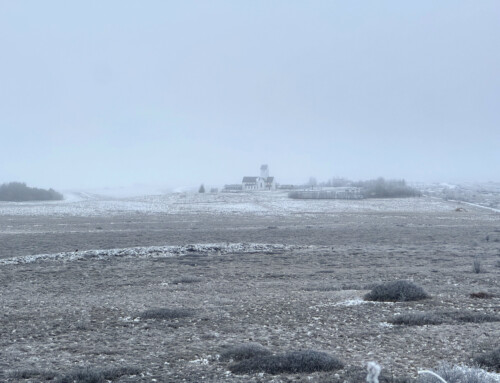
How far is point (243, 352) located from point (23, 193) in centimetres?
11099

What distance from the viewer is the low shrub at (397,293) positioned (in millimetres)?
14469

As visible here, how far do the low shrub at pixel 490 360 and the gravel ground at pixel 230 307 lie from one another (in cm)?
19

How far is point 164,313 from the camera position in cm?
1299

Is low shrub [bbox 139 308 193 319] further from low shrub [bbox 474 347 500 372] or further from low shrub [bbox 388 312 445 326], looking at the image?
low shrub [bbox 474 347 500 372]

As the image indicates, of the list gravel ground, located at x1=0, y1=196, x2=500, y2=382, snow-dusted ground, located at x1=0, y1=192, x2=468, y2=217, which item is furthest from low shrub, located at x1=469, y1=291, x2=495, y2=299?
snow-dusted ground, located at x1=0, y1=192, x2=468, y2=217

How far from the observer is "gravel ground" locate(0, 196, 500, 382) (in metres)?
9.55

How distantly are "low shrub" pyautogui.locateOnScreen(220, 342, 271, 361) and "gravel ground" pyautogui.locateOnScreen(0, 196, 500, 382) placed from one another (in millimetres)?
249

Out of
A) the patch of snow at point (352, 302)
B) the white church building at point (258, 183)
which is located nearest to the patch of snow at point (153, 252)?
the patch of snow at point (352, 302)

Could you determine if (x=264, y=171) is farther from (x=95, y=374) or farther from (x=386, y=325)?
(x=95, y=374)

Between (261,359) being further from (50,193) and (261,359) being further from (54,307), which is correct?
(50,193)

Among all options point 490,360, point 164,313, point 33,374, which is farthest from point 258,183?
point 33,374

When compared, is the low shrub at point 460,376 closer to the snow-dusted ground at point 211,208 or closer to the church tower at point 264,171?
the snow-dusted ground at point 211,208

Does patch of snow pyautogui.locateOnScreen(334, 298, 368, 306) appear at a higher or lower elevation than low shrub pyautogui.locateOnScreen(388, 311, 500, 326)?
lower

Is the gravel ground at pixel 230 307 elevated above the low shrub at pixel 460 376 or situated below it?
below
